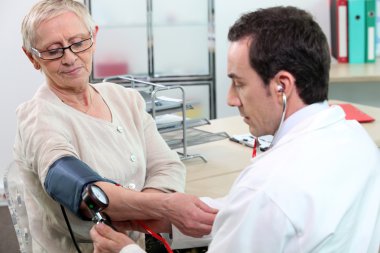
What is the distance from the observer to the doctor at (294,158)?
1017 millimetres

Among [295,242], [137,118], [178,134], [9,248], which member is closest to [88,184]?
[137,118]

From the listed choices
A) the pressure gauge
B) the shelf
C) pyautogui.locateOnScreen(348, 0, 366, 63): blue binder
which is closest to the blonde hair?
the pressure gauge

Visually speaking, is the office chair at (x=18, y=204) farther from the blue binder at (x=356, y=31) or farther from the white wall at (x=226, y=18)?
the blue binder at (x=356, y=31)

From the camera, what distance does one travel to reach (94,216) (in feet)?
4.58

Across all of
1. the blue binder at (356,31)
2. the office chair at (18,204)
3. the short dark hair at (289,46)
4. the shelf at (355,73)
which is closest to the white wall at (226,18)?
the blue binder at (356,31)

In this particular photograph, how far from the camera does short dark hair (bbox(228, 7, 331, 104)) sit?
1.13m

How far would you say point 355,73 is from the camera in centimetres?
347

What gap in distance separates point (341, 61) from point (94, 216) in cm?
286

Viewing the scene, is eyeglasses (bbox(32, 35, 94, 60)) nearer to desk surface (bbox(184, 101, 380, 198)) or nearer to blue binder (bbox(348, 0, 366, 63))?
desk surface (bbox(184, 101, 380, 198))

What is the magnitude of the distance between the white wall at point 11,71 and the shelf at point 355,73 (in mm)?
1924

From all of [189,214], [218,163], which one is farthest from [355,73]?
[189,214]

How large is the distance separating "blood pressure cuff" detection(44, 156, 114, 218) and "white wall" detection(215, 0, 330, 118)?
2646 millimetres

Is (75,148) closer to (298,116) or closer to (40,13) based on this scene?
(40,13)

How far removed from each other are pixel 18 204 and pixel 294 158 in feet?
2.96
